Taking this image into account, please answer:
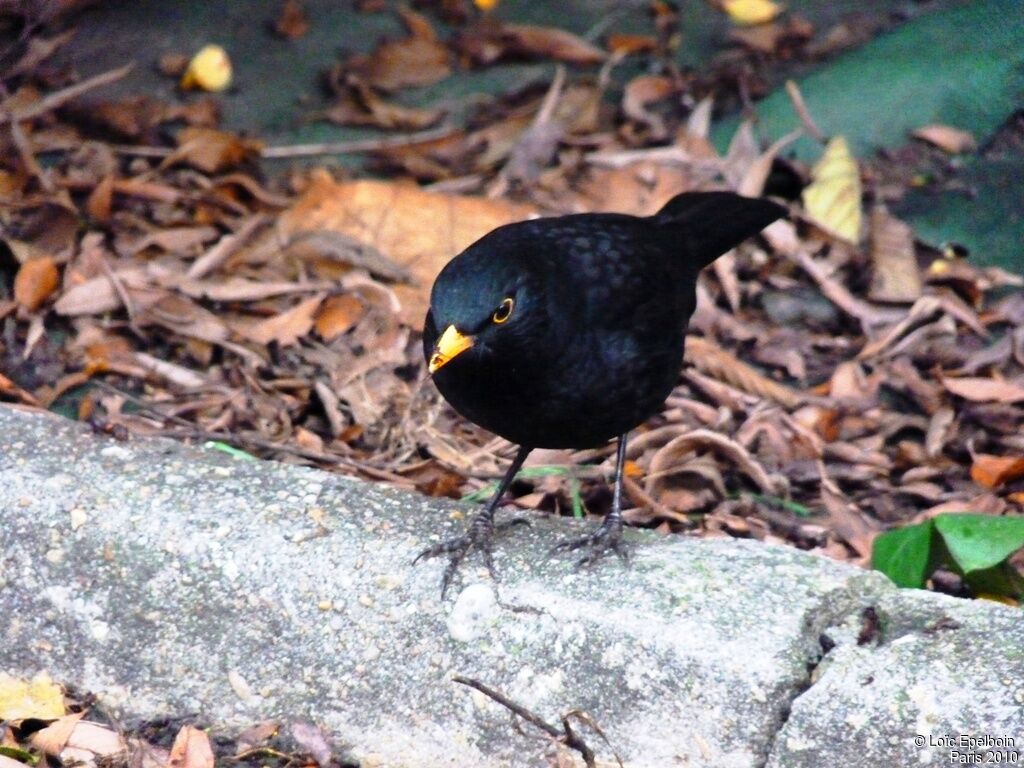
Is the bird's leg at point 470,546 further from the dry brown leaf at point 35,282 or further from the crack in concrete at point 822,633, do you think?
the dry brown leaf at point 35,282

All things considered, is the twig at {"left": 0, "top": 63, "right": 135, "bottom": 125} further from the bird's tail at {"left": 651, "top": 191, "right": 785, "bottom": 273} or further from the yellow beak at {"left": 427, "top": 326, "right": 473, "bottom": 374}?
the yellow beak at {"left": 427, "top": 326, "right": 473, "bottom": 374}

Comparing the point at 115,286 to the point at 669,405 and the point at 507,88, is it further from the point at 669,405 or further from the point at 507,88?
the point at 507,88

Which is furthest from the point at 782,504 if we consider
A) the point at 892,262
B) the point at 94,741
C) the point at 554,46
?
the point at 554,46

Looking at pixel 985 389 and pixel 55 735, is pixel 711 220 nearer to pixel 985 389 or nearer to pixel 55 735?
pixel 985 389

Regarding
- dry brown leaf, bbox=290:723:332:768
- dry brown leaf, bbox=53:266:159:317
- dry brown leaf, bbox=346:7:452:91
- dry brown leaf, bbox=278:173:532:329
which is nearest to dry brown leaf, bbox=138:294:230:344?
dry brown leaf, bbox=53:266:159:317

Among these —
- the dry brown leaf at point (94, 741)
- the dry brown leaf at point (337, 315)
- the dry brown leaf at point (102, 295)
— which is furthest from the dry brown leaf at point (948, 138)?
the dry brown leaf at point (94, 741)

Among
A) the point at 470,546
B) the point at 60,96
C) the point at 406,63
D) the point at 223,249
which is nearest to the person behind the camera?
the point at 470,546

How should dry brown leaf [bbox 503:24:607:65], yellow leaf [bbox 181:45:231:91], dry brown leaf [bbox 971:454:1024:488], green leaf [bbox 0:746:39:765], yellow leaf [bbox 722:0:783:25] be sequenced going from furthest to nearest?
1. yellow leaf [bbox 722:0:783:25]
2. dry brown leaf [bbox 503:24:607:65]
3. yellow leaf [bbox 181:45:231:91]
4. dry brown leaf [bbox 971:454:1024:488]
5. green leaf [bbox 0:746:39:765]
